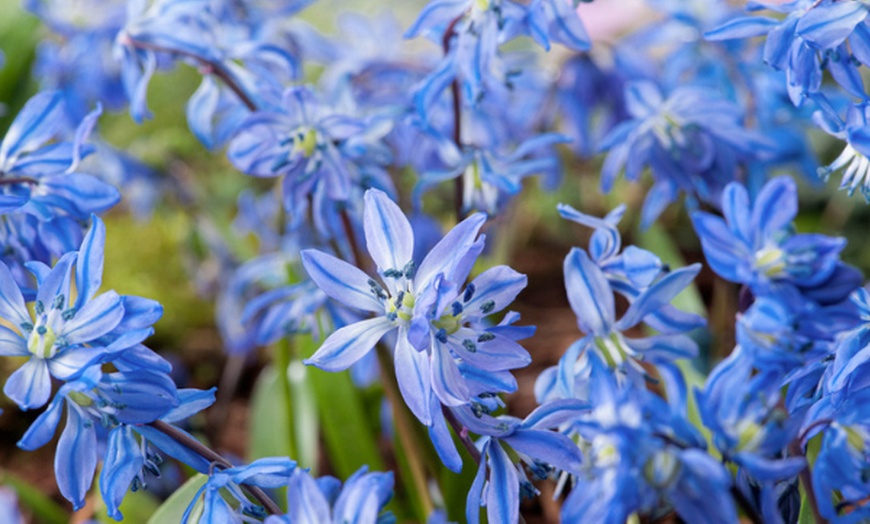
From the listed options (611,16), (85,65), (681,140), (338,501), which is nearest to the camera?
(338,501)

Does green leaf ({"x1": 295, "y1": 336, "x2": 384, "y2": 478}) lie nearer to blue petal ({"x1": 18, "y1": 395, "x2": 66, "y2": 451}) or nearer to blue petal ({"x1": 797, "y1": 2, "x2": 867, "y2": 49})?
blue petal ({"x1": 18, "y1": 395, "x2": 66, "y2": 451})

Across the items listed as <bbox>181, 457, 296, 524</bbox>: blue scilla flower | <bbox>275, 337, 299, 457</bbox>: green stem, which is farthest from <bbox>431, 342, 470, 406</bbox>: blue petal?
<bbox>275, 337, 299, 457</bbox>: green stem

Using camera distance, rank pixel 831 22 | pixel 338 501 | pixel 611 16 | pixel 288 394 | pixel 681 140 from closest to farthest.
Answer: pixel 338 501, pixel 831 22, pixel 681 140, pixel 288 394, pixel 611 16

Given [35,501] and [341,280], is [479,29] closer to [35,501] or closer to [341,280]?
[341,280]

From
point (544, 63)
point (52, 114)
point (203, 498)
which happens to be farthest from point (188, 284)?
point (203, 498)

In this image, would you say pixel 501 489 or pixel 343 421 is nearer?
pixel 501 489

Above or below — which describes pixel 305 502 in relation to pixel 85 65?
above

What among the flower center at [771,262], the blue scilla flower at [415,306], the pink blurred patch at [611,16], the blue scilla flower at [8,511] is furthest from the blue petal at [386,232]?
the pink blurred patch at [611,16]

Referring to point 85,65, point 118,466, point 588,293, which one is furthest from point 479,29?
point 85,65
